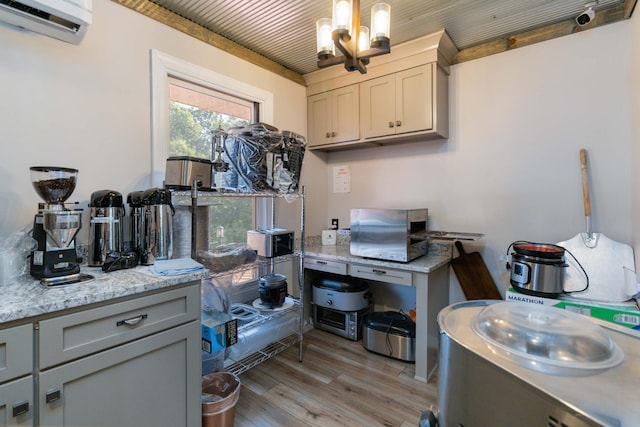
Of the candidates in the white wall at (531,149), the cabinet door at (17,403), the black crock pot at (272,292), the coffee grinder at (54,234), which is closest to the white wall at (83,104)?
the coffee grinder at (54,234)

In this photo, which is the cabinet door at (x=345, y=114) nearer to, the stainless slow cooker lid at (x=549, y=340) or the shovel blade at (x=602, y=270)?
the shovel blade at (x=602, y=270)

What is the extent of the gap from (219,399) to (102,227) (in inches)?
42.7

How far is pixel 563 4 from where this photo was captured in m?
1.95

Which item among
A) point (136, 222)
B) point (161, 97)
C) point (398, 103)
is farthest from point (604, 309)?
point (161, 97)

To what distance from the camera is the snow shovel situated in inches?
68.7

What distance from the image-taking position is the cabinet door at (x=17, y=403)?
0.92 metres

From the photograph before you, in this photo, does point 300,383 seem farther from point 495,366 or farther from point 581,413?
point 581,413

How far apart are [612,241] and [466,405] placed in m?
1.95

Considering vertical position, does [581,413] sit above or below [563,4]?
below

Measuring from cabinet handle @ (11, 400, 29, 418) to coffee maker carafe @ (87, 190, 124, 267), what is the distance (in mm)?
672

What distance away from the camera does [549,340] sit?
27.6 inches

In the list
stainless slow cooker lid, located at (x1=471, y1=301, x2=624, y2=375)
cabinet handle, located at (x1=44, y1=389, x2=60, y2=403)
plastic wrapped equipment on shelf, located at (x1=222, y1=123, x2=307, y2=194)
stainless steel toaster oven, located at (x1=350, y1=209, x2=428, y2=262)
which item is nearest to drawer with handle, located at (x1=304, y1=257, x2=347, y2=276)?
stainless steel toaster oven, located at (x1=350, y1=209, x2=428, y2=262)

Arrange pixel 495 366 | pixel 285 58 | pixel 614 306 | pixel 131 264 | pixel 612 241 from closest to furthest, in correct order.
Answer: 1. pixel 495 366
2. pixel 131 264
3. pixel 614 306
4. pixel 612 241
5. pixel 285 58

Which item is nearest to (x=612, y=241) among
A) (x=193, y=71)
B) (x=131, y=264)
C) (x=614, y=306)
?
(x=614, y=306)
